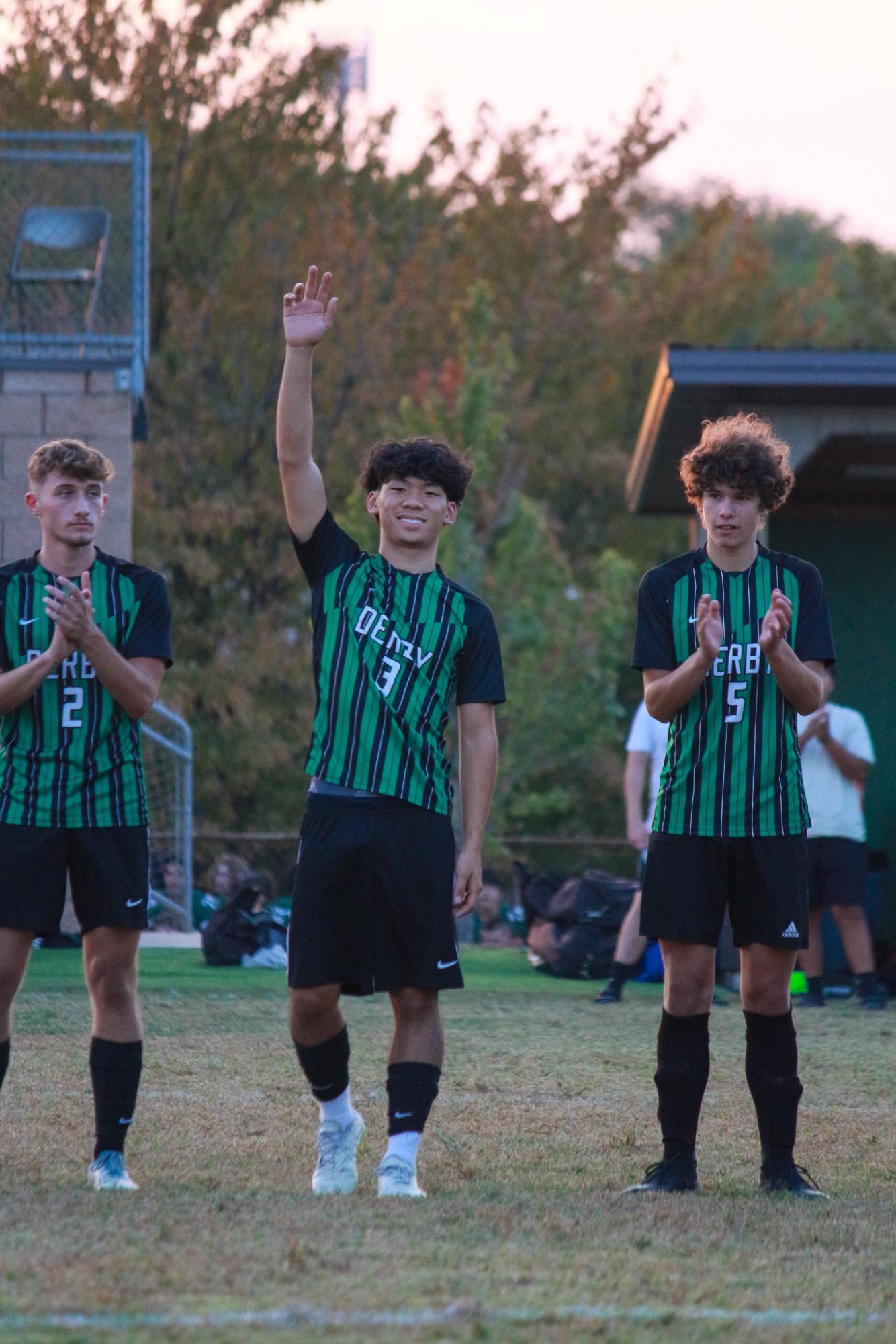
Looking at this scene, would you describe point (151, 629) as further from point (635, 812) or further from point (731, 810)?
point (635, 812)

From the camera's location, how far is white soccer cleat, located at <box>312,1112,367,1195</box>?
4.28 meters

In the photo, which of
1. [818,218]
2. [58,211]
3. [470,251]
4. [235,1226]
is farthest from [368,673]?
[818,218]

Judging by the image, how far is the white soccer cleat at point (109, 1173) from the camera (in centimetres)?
424

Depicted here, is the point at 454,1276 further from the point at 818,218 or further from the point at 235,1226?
the point at 818,218

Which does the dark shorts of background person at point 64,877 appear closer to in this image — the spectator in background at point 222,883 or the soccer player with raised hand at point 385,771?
the soccer player with raised hand at point 385,771

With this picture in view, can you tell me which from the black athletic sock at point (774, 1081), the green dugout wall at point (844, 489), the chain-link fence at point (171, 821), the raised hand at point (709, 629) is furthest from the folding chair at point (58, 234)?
the black athletic sock at point (774, 1081)

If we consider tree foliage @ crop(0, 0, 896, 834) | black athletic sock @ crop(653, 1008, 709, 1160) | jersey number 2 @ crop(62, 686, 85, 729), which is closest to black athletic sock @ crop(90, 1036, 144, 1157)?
jersey number 2 @ crop(62, 686, 85, 729)

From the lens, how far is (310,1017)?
424 cm

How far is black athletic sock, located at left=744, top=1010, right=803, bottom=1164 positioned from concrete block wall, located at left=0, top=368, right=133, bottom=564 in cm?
800

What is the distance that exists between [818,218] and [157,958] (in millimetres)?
40195

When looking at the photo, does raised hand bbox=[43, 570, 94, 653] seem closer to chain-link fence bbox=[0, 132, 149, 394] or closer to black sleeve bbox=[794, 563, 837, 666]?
black sleeve bbox=[794, 563, 837, 666]

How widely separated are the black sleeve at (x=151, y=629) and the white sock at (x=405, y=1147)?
1.33 meters

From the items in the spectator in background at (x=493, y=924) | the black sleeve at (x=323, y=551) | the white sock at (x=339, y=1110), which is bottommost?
the spectator in background at (x=493, y=924)

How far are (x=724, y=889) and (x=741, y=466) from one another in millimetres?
1106
